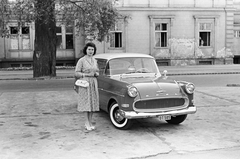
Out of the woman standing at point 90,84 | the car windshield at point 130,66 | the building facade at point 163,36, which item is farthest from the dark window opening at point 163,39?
the woman standing at point 90,84

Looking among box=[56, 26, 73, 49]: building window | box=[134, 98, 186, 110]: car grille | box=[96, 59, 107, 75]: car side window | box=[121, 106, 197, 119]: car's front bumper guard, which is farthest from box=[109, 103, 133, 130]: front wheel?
box=[56, 26, 73, 49]: building window

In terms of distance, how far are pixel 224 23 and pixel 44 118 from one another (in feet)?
80.0

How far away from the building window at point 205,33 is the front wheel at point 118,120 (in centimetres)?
2310

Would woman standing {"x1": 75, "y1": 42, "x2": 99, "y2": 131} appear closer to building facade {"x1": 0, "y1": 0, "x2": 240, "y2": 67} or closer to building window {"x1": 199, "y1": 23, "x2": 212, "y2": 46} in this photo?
building facade {"x1": 0, "y1": 0, "x2": 240, "y2": 67}

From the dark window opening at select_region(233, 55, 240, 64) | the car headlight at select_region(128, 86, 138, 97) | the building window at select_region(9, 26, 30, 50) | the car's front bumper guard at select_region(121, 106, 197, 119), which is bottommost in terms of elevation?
the car's front bumper guard at select_region(121, 106, 197, 119)

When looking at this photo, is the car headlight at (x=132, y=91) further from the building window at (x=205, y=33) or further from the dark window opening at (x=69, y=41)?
the building window at (x=205, y=33)

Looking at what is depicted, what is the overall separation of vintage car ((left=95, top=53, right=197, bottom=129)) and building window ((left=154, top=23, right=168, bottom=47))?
2040 cm

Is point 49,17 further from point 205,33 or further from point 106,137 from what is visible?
point 205,33

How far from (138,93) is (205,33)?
23.8 metres

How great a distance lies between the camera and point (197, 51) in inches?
1112

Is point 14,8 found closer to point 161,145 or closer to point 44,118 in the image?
point 44,118

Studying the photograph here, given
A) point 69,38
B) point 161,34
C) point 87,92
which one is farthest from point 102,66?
point 161,34

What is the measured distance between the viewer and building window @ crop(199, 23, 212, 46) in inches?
1105

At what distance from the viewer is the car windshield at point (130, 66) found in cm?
735
